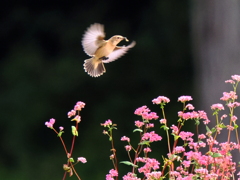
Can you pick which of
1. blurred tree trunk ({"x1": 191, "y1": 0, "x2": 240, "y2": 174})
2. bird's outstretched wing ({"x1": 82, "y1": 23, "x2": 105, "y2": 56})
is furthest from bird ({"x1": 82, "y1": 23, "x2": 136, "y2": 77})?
blurred tree trunk ({"x1": 191, "y1": 0, "x2": 240, "y2": 174})

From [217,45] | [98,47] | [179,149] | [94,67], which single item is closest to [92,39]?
[98,47]

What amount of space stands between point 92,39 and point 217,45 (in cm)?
168

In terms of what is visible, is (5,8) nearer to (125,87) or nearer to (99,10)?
(99,10)

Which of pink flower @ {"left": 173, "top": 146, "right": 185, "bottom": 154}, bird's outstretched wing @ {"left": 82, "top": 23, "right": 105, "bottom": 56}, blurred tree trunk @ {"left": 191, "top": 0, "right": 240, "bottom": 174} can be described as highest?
blurred tree trunk @ {"left": 191, "top": 0, "right": 240, "bottom": 174}

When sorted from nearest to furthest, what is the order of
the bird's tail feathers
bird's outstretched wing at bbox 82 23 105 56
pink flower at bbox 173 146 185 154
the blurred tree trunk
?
pink flower at bbox 173 146 185 154
bird's outstretched wing at bbox 82 23 105 56
the bird's tail feathers
the blurred tree trunk

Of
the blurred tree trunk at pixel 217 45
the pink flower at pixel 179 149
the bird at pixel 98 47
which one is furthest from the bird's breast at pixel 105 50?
the blurred tree trunk at pixel 217 45

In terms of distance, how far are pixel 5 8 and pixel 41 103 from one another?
968 mm

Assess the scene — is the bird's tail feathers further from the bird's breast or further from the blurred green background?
the blurred green background

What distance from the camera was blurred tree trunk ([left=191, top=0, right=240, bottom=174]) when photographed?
3158 millimetres

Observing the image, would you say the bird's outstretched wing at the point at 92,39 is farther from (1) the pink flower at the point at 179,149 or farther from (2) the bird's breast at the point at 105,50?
(1) the pink flower at the point at 179,149

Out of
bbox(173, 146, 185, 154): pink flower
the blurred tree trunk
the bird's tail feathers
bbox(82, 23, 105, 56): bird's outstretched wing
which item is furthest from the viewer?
the blurred tree trunk

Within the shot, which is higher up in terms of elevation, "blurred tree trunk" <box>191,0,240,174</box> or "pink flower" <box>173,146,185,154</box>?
"blurred tree trunk" <box>191,0,240,174</box>

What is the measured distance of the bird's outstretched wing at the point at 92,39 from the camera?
1.63m

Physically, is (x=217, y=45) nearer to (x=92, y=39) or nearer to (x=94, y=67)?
(x=94, y=67)
